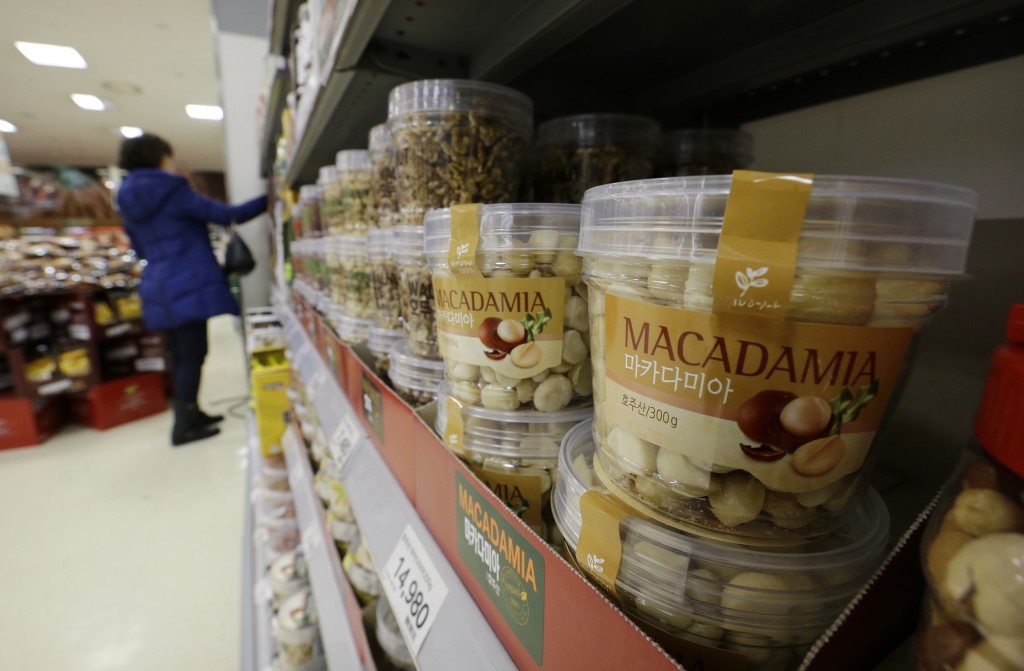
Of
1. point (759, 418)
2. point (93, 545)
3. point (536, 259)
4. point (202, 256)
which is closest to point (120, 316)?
point (202, 256)

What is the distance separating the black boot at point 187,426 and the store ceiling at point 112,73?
3347mm

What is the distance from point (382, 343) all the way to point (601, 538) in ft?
2.10

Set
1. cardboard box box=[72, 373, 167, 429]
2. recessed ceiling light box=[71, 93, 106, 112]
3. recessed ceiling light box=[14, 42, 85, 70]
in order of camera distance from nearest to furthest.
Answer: cardboard box box=[72, 373, 167, 429], recessed ceiling light box=[14, 42, 85, 70], recessed ceiling light box=[71, 93, 106, 112]

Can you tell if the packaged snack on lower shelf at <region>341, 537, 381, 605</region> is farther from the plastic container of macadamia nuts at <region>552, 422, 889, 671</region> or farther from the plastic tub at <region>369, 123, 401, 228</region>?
the plastic container of macadamia nuts at <region>552, 422, 889, 671</region>

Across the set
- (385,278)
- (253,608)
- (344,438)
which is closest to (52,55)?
(253,608)

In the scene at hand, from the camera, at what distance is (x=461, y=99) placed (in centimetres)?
69

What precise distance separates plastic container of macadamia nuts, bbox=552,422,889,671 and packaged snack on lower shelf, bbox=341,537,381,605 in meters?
0.77

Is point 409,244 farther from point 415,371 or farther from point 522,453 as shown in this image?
point 522,453

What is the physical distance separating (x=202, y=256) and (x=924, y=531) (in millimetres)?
3389

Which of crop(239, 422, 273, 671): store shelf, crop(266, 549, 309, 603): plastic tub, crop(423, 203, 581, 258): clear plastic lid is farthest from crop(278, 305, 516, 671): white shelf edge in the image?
crop(239, 422, 273, 671): store shelf

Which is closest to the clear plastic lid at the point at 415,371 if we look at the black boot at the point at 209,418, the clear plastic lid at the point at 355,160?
the clear plastic lid at the point at 355,160

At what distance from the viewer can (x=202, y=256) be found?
2.92 m

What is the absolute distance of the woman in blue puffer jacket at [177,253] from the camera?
2709 millimetres

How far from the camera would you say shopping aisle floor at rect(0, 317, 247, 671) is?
1629mm
